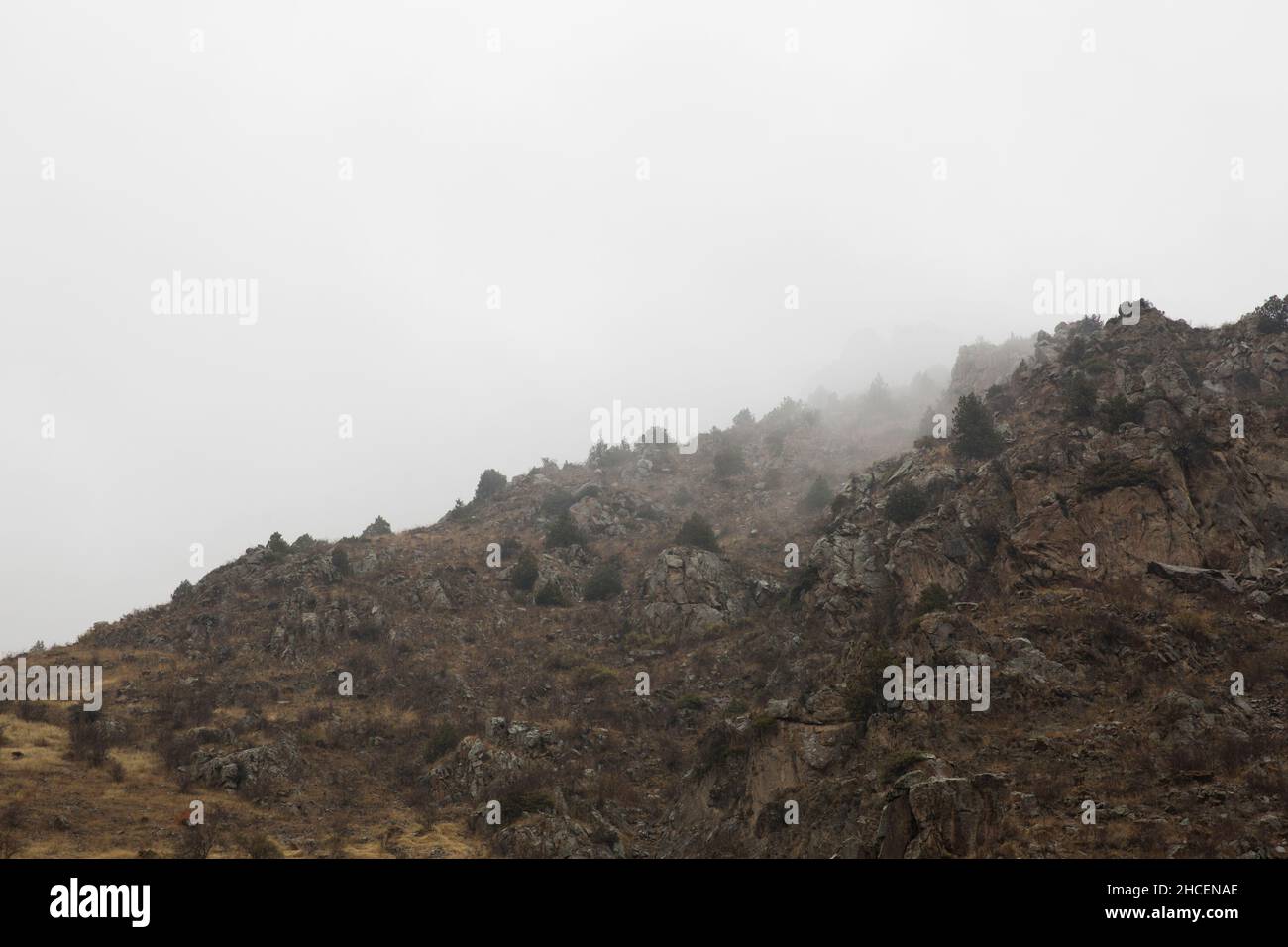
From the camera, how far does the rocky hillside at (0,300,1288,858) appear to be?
20.9 metres

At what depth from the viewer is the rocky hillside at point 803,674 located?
20.9 m

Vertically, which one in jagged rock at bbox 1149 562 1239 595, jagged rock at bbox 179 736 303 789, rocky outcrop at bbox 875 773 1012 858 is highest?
jagged rock at bbox 1149 562 1239 595

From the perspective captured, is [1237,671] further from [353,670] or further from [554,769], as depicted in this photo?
[353,670]

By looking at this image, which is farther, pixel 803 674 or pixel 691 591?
pixel 691 591

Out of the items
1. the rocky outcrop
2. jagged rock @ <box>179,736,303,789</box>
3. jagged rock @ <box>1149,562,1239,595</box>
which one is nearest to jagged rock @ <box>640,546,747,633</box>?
jagged rock @ <box>179,736,303,789</box>

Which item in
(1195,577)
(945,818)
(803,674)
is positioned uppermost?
(1195,577)

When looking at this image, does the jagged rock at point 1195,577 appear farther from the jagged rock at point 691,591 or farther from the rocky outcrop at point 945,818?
the jagged rock at point 691,591

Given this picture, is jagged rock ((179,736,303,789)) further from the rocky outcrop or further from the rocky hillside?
the rocky outcrop

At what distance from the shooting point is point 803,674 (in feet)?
111

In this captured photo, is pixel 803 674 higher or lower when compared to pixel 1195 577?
lower

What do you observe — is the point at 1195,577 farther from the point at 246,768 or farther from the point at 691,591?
the point at 246,768

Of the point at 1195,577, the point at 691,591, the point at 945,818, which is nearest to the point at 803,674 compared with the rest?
the point at 691,591

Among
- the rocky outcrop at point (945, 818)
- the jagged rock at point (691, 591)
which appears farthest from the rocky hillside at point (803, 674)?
the jagged rock at point (691, 591)

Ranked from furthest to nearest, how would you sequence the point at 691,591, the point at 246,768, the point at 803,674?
the point at 691,591 < the point at 803,674 < the point at 246,768
